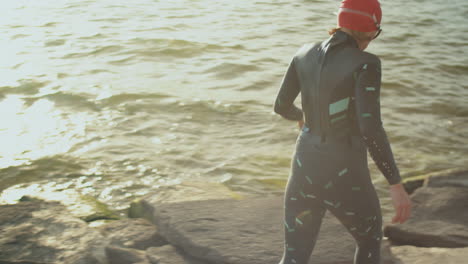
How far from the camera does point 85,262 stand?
165 inches

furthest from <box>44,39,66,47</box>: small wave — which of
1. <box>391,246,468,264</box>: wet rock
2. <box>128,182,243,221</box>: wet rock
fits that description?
<box>391,246,468,264</box>: wet rock

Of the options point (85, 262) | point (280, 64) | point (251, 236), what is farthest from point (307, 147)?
point (280, 64)

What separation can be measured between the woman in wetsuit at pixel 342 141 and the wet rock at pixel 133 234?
1.70 meters

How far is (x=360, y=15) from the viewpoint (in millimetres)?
2910

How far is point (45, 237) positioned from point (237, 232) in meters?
1.29

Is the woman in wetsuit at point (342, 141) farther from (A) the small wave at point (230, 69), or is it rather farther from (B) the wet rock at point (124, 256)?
(A) the small wave at point (230, 69)

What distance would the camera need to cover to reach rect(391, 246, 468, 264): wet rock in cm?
418

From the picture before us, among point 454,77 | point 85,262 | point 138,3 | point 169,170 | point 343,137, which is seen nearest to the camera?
point 343,137

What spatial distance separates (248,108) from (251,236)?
4695 millimetres

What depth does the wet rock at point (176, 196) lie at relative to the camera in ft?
16.6

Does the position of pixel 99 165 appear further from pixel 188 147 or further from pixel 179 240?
pixel 179 240

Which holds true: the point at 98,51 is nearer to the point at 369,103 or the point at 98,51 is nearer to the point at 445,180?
the point at 445,180

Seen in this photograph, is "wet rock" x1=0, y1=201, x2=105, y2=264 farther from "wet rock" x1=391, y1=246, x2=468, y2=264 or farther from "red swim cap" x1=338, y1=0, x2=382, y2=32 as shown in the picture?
"red swim cap" x1=338, y1=0, x2=382, y2=32

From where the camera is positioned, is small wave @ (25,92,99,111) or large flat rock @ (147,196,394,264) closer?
large flat rock @ (147,196,394,264)
